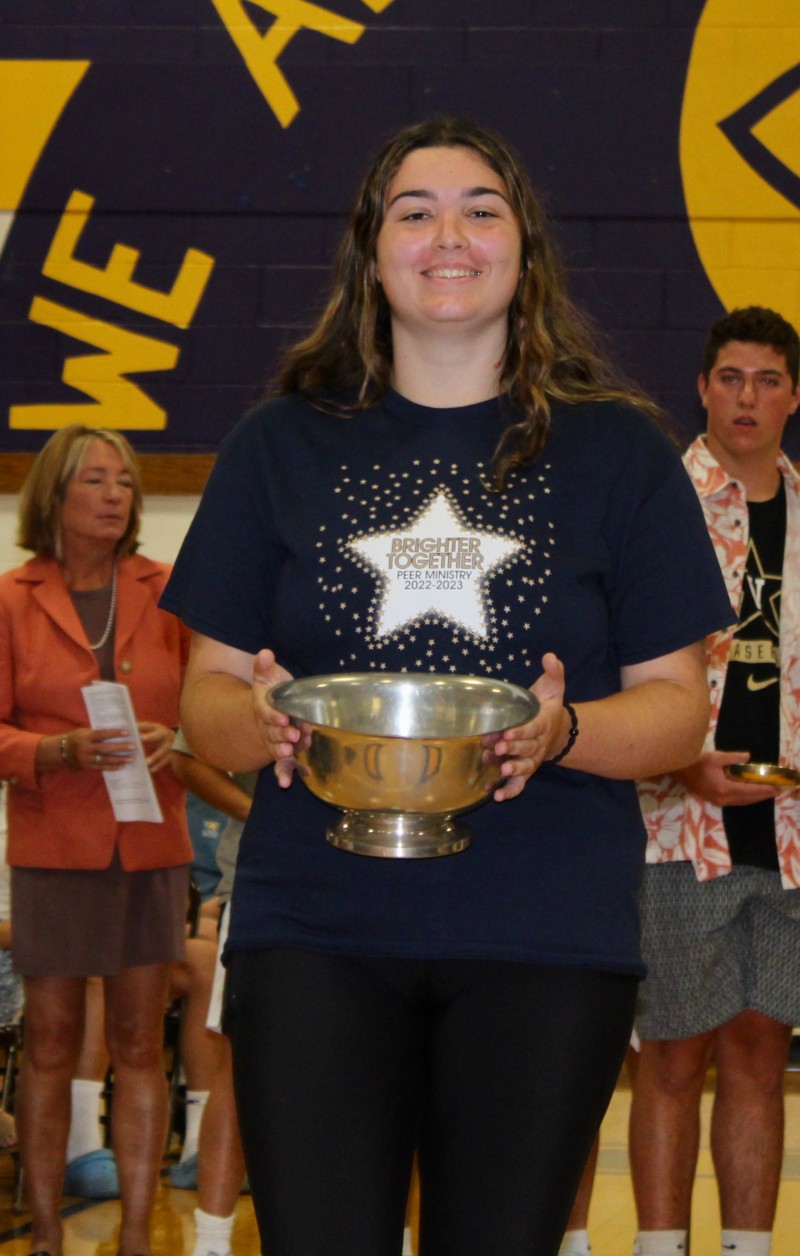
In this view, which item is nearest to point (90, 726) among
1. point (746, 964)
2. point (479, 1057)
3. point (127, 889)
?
point (127, 889)

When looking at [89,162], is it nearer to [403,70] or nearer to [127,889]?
[403,70]

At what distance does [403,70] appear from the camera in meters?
5.60

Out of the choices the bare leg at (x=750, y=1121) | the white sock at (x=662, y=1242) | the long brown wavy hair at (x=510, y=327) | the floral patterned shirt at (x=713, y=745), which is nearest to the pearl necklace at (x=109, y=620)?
the floral patterned shirt at (x=713, y=745)

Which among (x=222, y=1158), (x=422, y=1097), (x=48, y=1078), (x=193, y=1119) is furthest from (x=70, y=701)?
(x=422, y=1097)

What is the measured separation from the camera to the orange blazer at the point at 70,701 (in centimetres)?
359

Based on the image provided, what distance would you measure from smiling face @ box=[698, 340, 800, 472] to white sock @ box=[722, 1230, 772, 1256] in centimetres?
149

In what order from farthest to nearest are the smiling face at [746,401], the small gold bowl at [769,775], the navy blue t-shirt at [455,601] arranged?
the smiling face at [746,401], the small gold bowl at [769,775], the navy blue t-shirt at [455,601]

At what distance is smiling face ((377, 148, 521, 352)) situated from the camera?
180cm

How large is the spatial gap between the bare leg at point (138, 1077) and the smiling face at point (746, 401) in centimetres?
163

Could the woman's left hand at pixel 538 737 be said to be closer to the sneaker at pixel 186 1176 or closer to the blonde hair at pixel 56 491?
the blonde hair at pixel 56 491

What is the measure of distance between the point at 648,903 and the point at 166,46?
367 cm

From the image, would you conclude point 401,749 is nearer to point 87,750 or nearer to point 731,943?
point 731,943

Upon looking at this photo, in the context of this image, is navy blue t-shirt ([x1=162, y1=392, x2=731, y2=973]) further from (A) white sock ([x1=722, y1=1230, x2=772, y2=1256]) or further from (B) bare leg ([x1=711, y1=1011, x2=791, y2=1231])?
(A) white sock ([x1=722, y1=1230, x2=772, y2=1256])

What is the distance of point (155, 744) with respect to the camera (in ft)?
12.0
